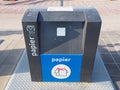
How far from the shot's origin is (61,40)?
2908 mm

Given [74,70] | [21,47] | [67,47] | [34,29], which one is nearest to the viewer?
[34,29]

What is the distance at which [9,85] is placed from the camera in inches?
125

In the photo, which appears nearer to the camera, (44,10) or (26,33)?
(26,33)

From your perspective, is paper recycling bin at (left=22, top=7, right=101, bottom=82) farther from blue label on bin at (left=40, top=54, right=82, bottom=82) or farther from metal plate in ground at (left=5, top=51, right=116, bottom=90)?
metal plate in ground at (left=5, top=51, right=116, bottom=90)

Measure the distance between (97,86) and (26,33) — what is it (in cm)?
139

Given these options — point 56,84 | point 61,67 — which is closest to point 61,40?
point 61,67

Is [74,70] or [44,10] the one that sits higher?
[44,10]

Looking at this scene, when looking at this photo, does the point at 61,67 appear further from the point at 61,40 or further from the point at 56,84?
the point at 61,40

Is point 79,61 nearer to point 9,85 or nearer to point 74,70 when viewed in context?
point 74,70

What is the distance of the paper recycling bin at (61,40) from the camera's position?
2.75m

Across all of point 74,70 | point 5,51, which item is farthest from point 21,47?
point 74,70

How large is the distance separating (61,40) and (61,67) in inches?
17.4

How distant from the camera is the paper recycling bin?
9.02 feet

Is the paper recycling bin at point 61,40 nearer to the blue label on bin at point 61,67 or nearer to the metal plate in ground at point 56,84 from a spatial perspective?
the blue label on bin at point 61,67
